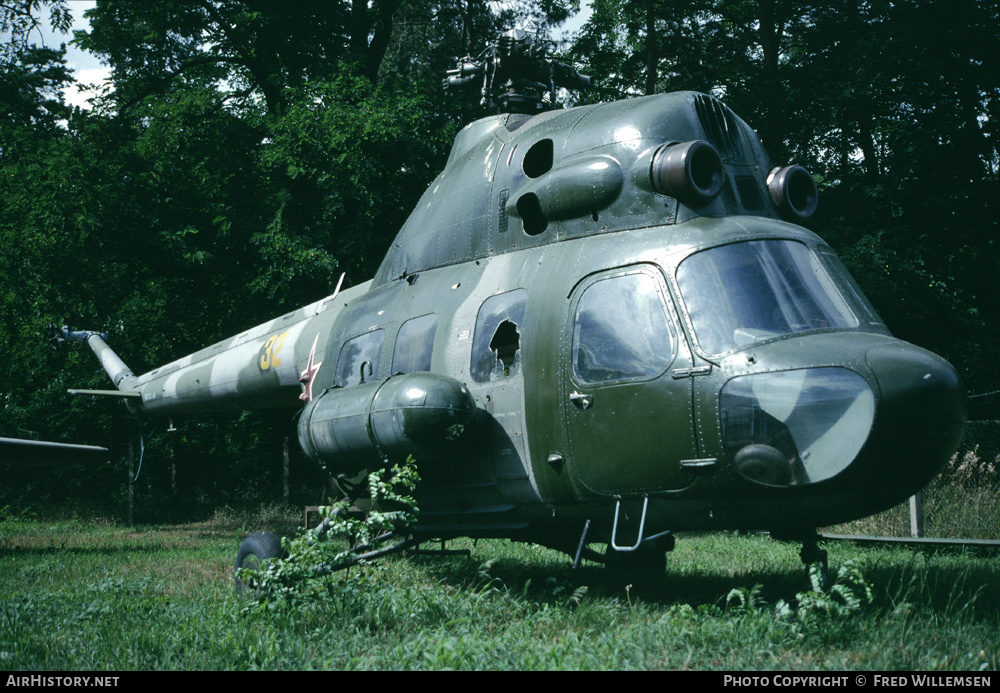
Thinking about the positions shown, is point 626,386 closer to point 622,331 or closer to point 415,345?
point 622,331

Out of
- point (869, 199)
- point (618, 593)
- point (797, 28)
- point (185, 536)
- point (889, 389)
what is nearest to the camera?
point (889, 389)

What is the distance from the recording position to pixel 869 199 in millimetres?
12602

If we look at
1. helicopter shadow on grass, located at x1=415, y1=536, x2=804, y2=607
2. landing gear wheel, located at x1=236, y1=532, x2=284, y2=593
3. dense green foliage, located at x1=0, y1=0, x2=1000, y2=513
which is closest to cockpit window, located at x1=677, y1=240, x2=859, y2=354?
helicopter shadow on grass, located at x1=415, y1=536, x2=804, y2=607

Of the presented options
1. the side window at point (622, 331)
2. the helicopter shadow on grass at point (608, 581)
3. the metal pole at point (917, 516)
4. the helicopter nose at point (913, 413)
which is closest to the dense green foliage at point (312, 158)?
the metal pole at point (917, 516)

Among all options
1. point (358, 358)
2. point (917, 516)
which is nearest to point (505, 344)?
point (358, 358)

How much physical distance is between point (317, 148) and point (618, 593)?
9.41m

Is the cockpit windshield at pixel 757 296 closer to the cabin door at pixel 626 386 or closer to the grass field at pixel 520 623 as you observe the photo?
the cabin door at pixel 626 386

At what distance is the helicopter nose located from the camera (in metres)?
4.48

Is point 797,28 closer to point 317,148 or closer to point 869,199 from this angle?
point 869,199

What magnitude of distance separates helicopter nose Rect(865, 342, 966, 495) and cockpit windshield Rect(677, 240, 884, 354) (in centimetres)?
54

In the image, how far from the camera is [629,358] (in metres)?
5.28

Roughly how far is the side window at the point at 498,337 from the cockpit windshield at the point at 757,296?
1383mm

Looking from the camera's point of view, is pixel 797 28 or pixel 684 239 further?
pixel 797 28
